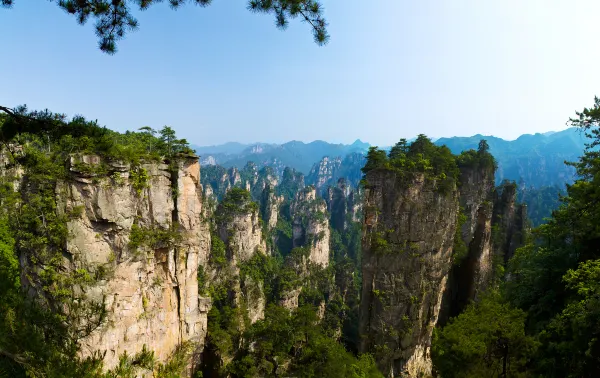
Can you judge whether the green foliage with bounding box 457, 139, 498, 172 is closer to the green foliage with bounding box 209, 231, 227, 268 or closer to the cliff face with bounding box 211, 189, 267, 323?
the cliff face with bounding box 211, 189, 267, 323

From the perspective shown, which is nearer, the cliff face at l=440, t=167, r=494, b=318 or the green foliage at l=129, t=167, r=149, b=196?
the green foliage at l=129, t=167, r=149, b=196

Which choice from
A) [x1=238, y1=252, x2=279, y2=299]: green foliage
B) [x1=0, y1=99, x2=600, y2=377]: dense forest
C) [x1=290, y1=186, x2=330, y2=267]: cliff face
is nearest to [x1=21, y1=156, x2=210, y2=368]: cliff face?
→ [x1=0, y1=99, x2=600, y2=377]: dense forest

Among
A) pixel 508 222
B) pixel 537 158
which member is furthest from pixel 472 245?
pixel 537 158

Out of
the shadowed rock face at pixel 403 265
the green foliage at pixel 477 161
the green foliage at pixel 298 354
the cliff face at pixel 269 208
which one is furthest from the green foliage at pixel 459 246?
the cliff face at pixel 269 208

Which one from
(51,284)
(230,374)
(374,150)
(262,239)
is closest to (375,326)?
(230,374)

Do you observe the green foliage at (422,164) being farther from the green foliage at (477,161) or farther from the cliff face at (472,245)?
the green foliage at (477,161)

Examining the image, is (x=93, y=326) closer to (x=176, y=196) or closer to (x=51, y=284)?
(x=51, y=284)

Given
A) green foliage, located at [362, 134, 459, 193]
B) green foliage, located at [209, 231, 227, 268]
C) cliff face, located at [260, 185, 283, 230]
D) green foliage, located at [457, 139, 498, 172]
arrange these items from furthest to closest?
cliff face, located at [260, 185, 283, 230] → green foliage, located at [209, 231, 227, 268] → green foliage, located at [457, 139, 498, 172] → green foliage, located at [362, 134, 459, 193]
